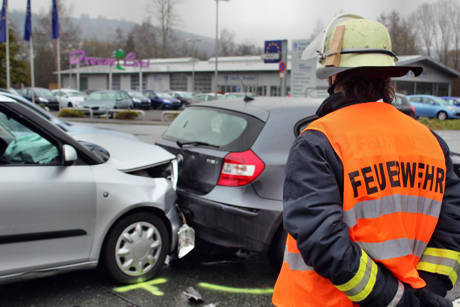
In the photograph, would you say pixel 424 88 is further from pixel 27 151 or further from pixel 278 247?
pixel 27 151

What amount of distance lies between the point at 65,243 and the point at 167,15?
204 ft

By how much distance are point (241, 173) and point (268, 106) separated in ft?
2.50

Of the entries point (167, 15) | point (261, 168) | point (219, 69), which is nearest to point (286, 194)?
point (261, 168)

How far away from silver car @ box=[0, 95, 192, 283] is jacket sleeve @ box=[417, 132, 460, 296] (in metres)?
2.48

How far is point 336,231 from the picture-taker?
1305mm

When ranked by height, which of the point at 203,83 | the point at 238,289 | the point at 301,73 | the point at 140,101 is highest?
the point at 203,83

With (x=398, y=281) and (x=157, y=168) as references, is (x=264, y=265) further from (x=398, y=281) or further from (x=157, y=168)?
(x=398, y=281)

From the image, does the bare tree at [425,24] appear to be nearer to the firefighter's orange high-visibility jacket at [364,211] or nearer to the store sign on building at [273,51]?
the store sign on building at [273,51]

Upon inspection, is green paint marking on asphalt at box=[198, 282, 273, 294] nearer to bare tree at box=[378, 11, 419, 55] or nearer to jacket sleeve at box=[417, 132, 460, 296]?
jacket sleeve at box=[417, 132, 460, 296]

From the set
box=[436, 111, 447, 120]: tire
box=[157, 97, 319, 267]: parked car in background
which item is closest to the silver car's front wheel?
box=[157, 97, 319, 267]: parked car in background

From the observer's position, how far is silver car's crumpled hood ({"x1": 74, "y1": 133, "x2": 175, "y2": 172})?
3727 millimetres

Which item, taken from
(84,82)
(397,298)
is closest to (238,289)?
(397,298)

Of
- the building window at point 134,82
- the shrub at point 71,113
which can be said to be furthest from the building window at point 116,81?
the shrub at point 71,113

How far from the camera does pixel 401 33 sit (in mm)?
66500
